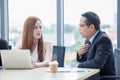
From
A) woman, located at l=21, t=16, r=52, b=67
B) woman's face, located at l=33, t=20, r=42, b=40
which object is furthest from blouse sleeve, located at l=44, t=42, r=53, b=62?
woman's face, located at l=33, t=20, r=42, b=40

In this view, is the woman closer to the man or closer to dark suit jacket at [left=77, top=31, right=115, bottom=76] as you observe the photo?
the man

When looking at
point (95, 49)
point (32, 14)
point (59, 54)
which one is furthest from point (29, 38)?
point (32, 14)

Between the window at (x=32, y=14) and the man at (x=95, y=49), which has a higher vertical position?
the window at (x=32, y=14)

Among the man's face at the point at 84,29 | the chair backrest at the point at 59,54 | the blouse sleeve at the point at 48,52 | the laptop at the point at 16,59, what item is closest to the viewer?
the laptop at the point at 16,59

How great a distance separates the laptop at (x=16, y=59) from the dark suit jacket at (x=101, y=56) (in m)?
0.60

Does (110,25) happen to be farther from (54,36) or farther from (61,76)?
(61,76)

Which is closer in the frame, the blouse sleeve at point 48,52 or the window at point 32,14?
the blouse sleeve at point 48,52

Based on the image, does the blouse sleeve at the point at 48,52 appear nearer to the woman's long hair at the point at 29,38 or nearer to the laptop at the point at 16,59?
the woman's long hair at the point at 29,38

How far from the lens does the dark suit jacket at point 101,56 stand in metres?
3.05

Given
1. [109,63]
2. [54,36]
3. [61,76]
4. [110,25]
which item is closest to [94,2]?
[110,25]

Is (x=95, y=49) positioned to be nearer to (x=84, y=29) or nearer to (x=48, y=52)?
(x=84, y=29)

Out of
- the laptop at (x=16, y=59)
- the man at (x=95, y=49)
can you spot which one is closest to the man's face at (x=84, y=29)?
the man at (x=95, y=49)

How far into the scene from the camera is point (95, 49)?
125 inches

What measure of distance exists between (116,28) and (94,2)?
0.58 meters
